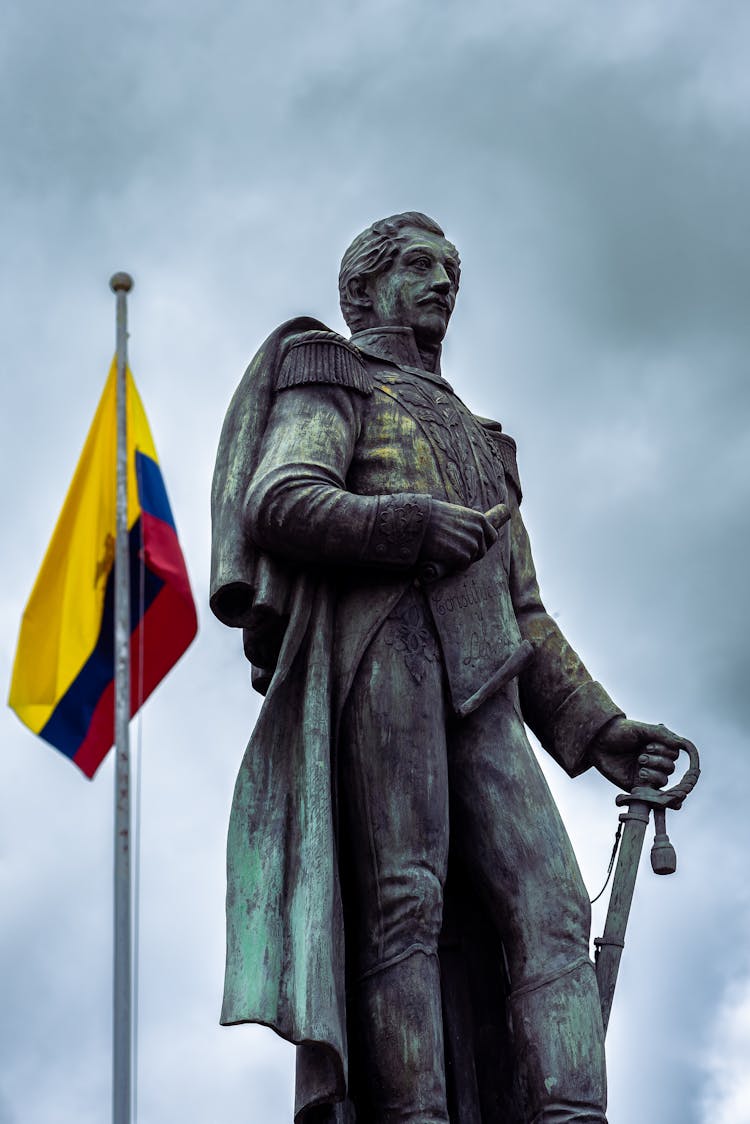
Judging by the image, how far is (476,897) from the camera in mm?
8867

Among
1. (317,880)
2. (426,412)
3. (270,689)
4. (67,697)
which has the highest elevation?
(67,697)

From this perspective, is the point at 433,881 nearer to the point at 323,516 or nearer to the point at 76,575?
the point at 323,516

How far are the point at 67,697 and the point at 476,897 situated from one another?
806 cm

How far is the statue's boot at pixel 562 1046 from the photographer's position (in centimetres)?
821

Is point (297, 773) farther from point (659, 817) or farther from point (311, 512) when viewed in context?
point (659, 817)

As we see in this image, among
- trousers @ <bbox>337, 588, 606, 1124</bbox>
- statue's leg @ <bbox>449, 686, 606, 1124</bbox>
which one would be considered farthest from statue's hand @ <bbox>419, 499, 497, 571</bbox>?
statue's leg @ <bbox>449, 686, 606, 1124</bbox>

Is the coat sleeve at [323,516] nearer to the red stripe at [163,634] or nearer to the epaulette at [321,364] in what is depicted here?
the epaulette at [321,364]

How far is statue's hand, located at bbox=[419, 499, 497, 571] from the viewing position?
28.7 feet

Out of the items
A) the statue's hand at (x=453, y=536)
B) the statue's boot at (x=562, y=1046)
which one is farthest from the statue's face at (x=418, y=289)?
the statue's boot at (x=562, y=1046)

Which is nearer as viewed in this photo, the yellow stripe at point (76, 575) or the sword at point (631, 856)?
the sword at point (631, 856)

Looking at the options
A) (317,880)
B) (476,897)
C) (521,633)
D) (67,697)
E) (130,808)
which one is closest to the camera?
(317,880)

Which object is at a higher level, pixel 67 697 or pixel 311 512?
pixel 67 697

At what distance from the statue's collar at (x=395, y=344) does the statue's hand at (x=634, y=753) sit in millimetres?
1791

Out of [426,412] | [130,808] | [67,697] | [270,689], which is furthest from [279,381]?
[67,697]
